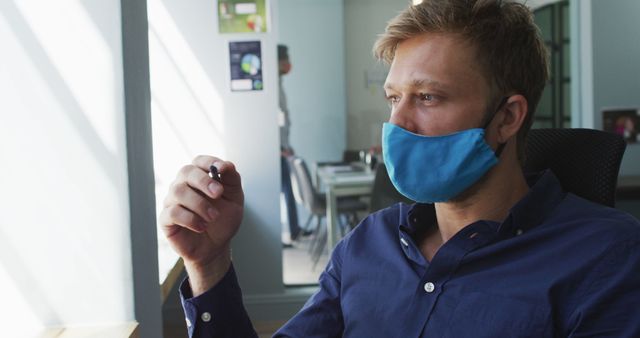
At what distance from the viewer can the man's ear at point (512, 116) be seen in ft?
4.64

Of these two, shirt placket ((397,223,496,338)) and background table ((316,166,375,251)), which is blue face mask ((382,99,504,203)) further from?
background table ((316,166,375,251))

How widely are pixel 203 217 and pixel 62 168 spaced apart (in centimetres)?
68

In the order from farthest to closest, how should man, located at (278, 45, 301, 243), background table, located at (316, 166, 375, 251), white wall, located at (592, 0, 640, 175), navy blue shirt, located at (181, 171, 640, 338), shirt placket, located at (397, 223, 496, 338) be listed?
man, located at (278, 45, 301, 243), background table, located at (316, 166, 375, 251), white wall, located at (592, 0, 640, 175), shirt placket, located at (397, 223, 496, 338), navy blue shirt, located at (181, 171, 640, 338)

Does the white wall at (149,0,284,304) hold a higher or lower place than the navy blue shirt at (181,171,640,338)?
higher

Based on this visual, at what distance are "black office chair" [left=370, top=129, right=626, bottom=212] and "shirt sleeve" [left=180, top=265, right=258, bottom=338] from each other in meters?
0.69

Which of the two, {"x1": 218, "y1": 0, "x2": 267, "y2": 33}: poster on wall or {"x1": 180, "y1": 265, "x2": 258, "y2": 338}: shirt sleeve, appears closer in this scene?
{"x1": 180, "y1": 265, "x2": 258, "y2": 338}: shirt sleeve

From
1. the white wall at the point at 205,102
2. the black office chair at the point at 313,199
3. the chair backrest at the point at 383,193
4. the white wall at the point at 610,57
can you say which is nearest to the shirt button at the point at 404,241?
the chair backrest at the point at 383,193

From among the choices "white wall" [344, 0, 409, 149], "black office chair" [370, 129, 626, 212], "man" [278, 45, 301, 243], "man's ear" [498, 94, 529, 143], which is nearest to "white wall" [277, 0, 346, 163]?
"white wall" [344, 0, 409, 149]

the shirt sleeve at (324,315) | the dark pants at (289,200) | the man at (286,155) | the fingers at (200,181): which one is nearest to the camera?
the fingers at (200,181)

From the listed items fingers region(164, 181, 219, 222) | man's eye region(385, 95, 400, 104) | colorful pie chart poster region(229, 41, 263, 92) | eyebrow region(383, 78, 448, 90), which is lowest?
fingers region(164, 181, 219, 222)

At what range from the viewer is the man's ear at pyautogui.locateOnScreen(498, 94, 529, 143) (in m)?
1.41

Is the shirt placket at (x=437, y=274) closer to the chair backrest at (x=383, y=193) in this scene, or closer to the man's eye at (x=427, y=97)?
the man's eye at (x=427, y=97)

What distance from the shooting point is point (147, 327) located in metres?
1.79

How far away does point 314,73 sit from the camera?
6.48m
